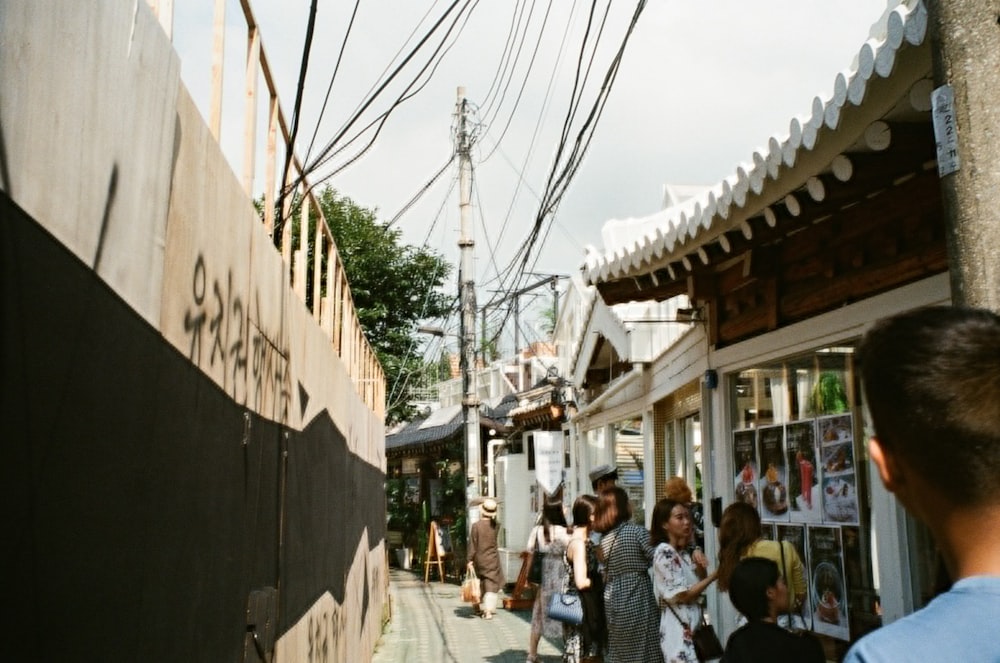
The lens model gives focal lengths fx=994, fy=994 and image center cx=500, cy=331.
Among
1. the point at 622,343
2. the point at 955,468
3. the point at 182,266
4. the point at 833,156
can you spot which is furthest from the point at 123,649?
the point at 622,343

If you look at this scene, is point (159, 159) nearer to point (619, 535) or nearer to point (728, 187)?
point (728, 187)

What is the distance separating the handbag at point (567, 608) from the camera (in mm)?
8539

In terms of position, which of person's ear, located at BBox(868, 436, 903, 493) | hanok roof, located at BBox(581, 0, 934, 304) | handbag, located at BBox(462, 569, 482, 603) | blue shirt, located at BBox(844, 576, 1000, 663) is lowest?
handbag, located at BBox(462, 569, 482, 603)

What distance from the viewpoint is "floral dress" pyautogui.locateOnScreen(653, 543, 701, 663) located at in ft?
21.1

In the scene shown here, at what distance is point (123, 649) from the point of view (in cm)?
254

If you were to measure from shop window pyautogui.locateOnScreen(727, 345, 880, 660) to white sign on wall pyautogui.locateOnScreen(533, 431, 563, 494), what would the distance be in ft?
32.6

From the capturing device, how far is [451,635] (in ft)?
46.2

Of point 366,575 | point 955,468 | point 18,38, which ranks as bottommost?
point 366,575

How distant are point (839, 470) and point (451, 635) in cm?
880

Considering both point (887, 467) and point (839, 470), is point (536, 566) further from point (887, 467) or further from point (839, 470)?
point (887, 467)

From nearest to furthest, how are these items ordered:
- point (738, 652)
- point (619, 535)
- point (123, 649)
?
1. point (123, 649)
2. point (738, 652)
3. point (619, 535)

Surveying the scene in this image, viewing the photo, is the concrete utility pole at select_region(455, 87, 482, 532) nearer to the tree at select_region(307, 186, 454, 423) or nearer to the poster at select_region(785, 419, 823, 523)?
the tree at select_region(307, 186, 454, 423)

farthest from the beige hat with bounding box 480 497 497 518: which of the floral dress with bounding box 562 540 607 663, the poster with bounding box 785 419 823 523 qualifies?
the poster with bounding box 785 419 823 523

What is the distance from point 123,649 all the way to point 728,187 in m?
4.75
